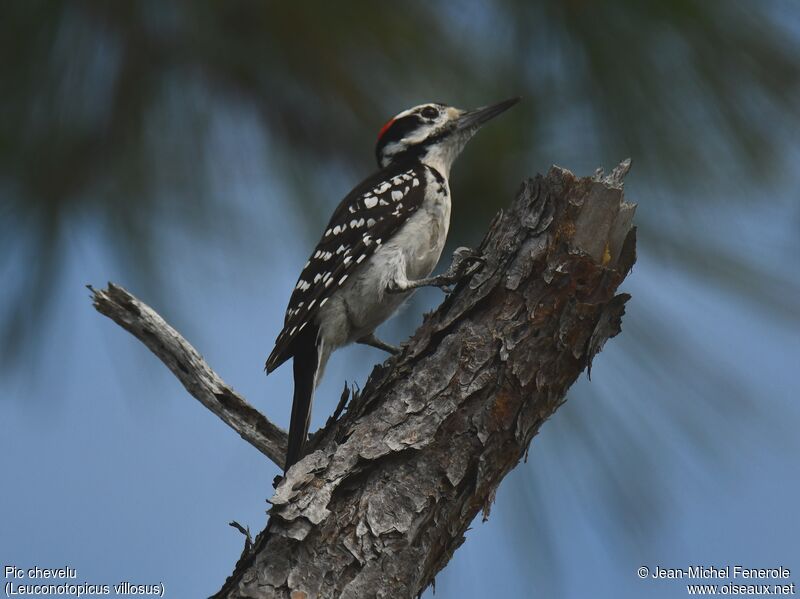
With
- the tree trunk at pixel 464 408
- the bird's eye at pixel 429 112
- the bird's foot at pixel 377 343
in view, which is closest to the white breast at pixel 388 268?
the bird's foot at pixel 377 343

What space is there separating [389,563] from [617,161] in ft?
4.58

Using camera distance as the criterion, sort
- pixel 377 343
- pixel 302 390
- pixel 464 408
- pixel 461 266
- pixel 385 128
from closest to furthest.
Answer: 1. pixel 464 408
2. pixel 461 266
3. pixel 302 390
4. pixel 385 128
5. pixel 377 343

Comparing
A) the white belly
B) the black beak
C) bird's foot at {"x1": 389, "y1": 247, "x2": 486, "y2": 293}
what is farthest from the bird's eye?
bird's foot at {"x1": 389, "y1": 247, "x2": 486, "y2": 293}

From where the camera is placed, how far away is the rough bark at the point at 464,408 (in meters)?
2.28

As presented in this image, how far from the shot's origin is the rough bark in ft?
7.47

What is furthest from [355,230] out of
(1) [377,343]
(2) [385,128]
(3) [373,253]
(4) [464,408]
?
(4) [464,408]

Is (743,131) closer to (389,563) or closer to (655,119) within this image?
(655,119)

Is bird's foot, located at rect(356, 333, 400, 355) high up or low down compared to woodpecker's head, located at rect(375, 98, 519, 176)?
down

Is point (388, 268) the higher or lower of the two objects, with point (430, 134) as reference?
lower

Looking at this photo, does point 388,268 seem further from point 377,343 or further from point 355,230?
point 377,343

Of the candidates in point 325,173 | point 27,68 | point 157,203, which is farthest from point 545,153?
point 27,68

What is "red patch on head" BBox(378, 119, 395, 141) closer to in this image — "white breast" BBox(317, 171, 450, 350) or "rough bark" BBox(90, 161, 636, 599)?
"white breast" BBox(317, 171, 450, 350)

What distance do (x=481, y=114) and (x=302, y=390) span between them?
1.04 metres

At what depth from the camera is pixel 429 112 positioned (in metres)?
3.44
